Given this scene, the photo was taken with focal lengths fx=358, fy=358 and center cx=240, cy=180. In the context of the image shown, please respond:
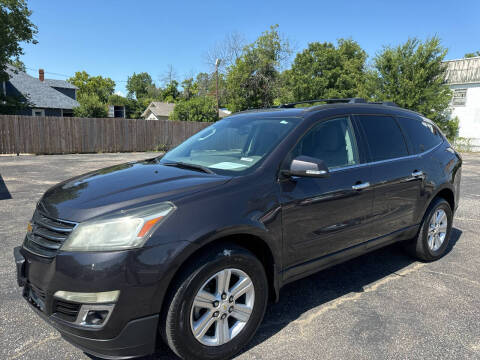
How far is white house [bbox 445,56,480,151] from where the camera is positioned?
28375mm

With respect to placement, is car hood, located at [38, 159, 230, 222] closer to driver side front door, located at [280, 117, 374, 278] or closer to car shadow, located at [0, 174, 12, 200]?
driver side front door, located at [280, 117, 374, 278]

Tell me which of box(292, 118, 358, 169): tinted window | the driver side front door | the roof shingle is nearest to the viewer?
the driver side front door

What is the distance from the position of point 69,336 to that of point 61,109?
42.2 meters

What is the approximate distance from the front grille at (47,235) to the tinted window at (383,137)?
2.74m

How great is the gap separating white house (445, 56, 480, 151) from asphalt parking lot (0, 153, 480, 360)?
28807 millimetres

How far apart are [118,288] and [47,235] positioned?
64 centimetres

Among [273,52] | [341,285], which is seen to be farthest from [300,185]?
[273,52]

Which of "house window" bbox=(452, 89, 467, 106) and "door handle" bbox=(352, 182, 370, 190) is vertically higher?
"house window" bbox=(452, 89, 467, 106)

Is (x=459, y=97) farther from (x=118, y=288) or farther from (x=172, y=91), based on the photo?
(x=172, y=91)

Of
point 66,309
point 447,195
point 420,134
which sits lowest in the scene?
point 66,309

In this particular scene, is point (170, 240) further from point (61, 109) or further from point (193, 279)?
point (61, 109)

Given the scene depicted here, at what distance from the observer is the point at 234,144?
340 cm

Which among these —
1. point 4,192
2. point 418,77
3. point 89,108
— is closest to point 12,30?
point 89,108

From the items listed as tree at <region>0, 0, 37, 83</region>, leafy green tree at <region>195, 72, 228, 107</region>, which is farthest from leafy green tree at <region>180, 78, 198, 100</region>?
tree at <region>0, 0, 37, 83</region>
